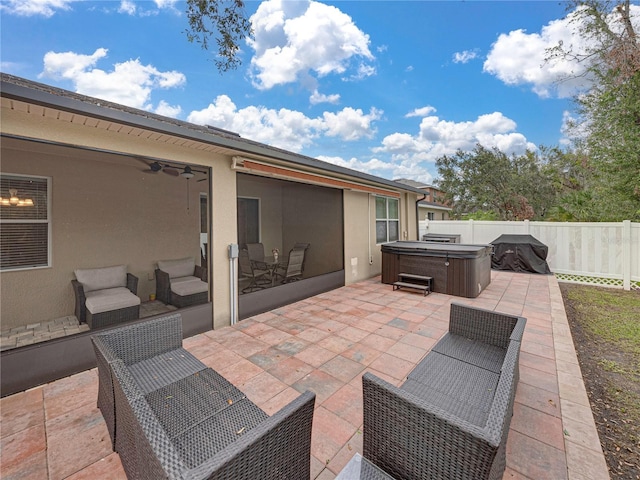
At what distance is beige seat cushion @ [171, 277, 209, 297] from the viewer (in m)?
4.64

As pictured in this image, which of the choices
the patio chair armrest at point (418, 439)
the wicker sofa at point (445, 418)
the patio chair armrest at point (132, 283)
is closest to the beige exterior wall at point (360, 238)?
the patio chair armrest at point (132, 283)

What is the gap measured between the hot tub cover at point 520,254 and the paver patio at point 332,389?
3.58m

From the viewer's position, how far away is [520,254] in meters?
8.12

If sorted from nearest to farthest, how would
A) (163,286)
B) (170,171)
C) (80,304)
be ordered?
(80,304) → (163,286) → (170,171)

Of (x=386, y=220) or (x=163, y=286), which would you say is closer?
(x=163, y=286)

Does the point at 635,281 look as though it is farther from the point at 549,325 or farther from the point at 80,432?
the point at 80,432

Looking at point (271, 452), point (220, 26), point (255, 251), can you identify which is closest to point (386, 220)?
point (255, 251)

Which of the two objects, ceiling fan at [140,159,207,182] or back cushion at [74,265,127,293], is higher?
ceiling fan at [140,159,207,182]

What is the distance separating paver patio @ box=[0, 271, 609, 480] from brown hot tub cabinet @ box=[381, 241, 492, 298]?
82 centimetres

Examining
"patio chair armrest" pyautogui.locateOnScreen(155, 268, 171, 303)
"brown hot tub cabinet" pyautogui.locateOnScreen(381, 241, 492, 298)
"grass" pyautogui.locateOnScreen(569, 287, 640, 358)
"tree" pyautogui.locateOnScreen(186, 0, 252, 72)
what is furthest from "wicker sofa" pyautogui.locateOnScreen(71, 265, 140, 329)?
"grass" pyautogui.locateOnScreen(569, 287, 640, 358)

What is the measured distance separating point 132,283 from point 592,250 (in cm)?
1112

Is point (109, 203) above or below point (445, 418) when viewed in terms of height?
above

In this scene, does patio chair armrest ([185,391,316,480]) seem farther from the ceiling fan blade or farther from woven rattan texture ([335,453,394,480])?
the ceiling fan blade

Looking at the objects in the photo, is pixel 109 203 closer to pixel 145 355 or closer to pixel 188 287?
pixel 188 287
